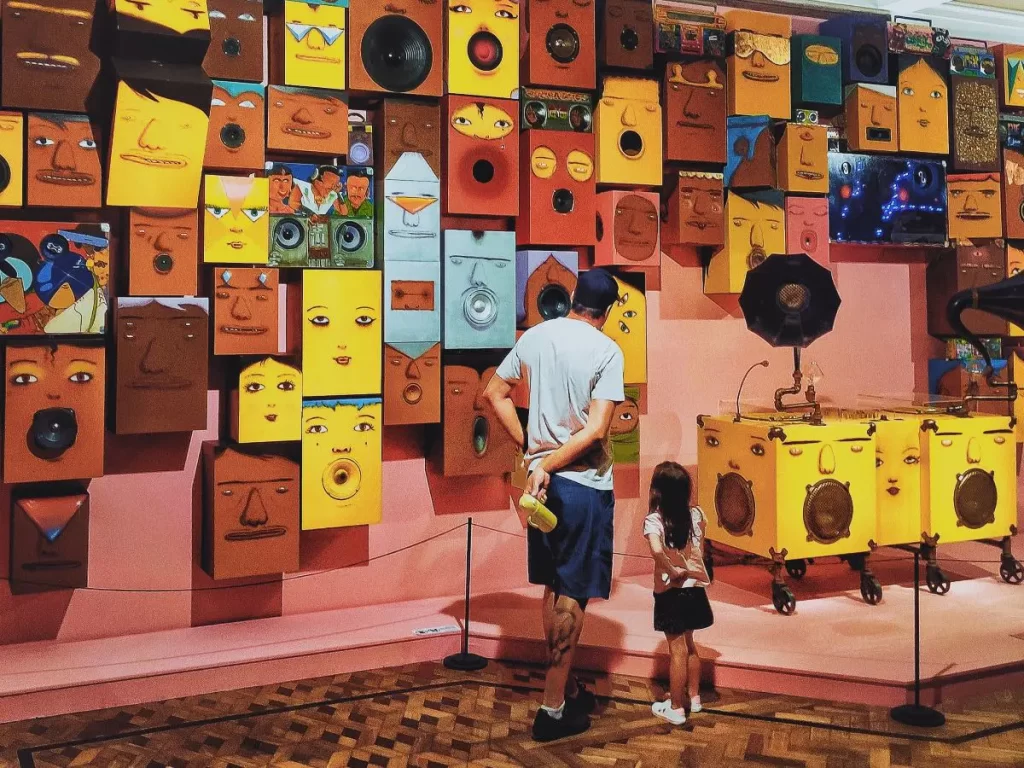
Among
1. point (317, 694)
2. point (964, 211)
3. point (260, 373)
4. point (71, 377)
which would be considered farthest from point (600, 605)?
point (964, 211)

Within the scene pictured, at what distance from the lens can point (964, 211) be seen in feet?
18.3

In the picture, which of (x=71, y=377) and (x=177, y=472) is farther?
(x=177, y=472)

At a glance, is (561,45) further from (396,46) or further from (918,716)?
(918,716)

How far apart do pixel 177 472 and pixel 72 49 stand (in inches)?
66.6

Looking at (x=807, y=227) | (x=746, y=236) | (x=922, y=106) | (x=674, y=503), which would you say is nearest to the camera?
(x=674, y=503)

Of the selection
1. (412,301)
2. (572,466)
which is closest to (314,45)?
(412,301)

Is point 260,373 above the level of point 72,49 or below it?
below

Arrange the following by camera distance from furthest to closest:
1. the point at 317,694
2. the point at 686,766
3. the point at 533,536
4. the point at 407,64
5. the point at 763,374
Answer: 1. the point at 763,374
2. the point at 407,64
3. the point at 317,694
4. the point at 533,536
5. the point at 686,766

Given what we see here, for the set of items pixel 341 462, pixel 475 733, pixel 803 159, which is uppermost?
pixel 803 159

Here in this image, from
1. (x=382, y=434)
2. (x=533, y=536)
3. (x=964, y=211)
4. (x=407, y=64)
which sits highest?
(x=407, y=64)

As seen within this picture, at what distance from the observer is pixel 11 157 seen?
3664mm

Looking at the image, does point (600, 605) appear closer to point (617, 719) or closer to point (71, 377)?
point (617, 719)

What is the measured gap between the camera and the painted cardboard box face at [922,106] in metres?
5.39

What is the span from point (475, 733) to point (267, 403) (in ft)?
5.22
